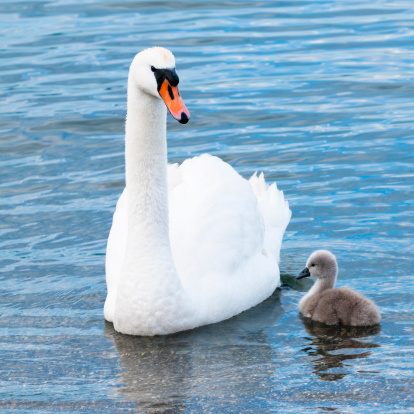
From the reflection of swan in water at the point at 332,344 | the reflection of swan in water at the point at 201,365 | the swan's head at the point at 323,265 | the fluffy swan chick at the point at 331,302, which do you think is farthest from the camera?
the swan's head at the point at 323,265

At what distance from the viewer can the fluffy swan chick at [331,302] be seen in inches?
329

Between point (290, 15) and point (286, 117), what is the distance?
682cm

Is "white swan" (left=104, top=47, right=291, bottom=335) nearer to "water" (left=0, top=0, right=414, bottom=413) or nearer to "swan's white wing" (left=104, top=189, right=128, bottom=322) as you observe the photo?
"swan's white wing" (left=104, top=189, right=128, bottom=322)

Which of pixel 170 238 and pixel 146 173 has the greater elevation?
pixel 146 173

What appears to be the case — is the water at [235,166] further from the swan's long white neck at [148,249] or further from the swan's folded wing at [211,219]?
the swan's folded wing at [211,219]

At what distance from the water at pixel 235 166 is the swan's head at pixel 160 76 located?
1.93m

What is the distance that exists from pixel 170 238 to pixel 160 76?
1.70 metres

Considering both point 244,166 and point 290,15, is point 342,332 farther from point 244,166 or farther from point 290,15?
point 290,15

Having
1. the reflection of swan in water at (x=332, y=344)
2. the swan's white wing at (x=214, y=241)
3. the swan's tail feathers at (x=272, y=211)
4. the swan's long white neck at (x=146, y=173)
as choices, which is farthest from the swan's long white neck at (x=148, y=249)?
the swan's tail feathers at (x=272, y=211)

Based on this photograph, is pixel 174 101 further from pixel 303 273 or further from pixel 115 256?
pixel 303 273

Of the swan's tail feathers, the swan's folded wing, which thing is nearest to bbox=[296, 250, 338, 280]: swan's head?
the swan's folded wing

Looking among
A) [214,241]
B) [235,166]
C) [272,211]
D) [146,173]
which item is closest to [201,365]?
[214,241]

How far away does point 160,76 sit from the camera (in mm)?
7652

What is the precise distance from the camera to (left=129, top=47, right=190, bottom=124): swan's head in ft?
24.7
